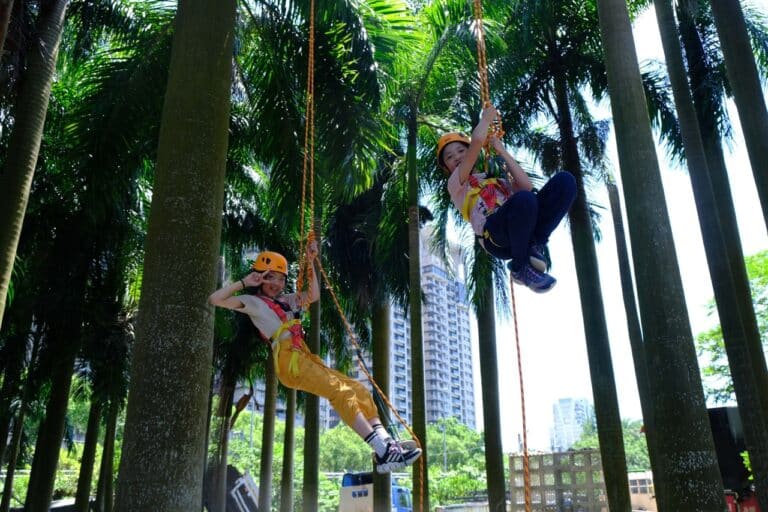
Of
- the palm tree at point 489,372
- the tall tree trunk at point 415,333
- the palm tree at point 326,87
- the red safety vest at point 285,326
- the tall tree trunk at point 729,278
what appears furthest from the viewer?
the palm tree at point 489,372

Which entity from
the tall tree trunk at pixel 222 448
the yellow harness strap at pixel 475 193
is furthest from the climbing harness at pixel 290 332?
the tall tree trunk at pixel 222 448

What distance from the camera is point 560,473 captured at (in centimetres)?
1568

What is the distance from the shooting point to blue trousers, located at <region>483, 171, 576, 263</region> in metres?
4.70

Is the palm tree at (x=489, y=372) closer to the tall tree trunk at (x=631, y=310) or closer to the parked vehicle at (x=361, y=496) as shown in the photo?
the tall tree trunk at (x=631, y=310)

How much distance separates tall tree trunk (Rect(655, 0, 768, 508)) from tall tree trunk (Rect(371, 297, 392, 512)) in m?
5.62

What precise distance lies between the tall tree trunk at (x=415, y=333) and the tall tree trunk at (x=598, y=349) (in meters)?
2.57

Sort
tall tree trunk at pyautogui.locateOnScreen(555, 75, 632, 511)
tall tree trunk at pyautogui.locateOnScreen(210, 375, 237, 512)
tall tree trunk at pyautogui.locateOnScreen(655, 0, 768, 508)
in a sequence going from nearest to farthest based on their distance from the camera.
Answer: tall tree trunk at pyautogui.locateOnScreen(655, 0, 768, 508) → tall tree trunk at pyautogui.locateOnScreen(555, 75, 632, 511) → tall tree trunk at pyautogui.locateOnScreen(210, 375, 237, 512)

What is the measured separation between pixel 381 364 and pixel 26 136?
8.05 m

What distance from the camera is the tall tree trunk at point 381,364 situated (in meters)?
11.2

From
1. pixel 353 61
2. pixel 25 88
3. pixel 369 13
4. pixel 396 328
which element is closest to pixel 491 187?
pixel 353 61

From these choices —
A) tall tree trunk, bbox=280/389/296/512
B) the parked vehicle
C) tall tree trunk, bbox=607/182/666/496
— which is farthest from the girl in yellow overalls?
the parked vehicle

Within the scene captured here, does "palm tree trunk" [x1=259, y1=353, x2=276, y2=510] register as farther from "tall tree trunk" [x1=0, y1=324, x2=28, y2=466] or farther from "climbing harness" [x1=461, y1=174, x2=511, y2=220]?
"climbing harness" [x1=461, y1=174, x2=511, y2=220]

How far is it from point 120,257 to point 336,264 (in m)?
4.40

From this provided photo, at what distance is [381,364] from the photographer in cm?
1317
